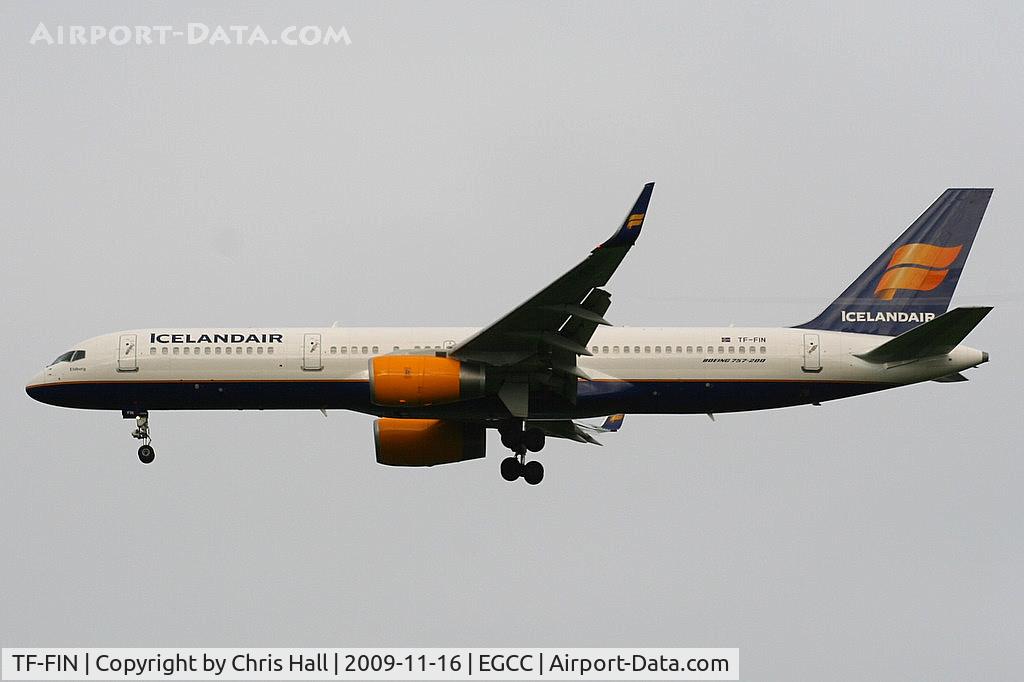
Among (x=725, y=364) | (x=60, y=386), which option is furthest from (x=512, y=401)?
(x=60, y=386)

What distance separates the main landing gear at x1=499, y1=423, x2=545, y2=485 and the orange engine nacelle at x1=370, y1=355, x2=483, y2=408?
343 centimetres

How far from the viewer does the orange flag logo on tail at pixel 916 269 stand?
44.8 m

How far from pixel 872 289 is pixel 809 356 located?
3.56 m

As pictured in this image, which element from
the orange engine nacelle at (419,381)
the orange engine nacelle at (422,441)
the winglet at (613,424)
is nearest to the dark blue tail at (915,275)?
the winglet at (613,424)

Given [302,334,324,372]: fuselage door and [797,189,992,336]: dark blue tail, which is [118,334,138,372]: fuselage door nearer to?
[302,334,324,372]: fuselage door

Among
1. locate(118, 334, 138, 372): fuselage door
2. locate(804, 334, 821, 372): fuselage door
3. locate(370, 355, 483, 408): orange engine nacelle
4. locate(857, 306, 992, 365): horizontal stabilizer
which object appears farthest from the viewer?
locate(118, 334, 138, 372): fuselage door

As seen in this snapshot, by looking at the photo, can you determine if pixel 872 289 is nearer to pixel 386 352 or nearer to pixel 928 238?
pixel 928 238

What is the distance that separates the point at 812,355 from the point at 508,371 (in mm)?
8332

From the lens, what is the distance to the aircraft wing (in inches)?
1451

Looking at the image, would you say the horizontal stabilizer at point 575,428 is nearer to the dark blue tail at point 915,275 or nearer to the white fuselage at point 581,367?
the white fuselage at point 581,367

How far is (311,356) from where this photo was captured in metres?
42.5

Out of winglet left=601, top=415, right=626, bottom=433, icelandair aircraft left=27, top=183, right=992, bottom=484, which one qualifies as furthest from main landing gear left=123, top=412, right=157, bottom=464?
winglet left=601, top=415, right=626, bottom=433

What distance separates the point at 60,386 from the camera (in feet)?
144

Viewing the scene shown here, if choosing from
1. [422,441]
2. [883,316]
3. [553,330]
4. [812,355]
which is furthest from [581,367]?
[883,316]
